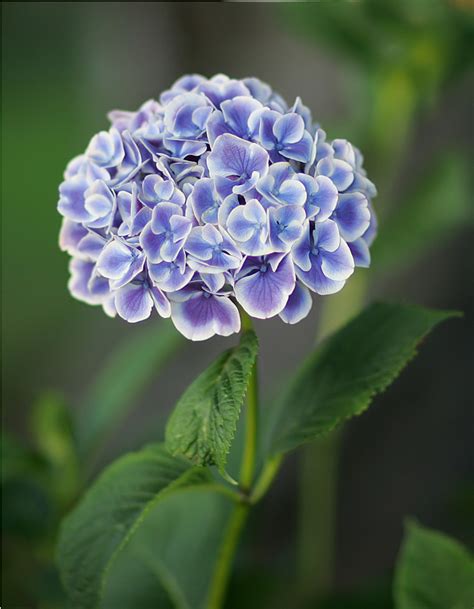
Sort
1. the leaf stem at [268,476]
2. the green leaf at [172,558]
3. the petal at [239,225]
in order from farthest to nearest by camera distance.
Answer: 1. the green leaf at [172,558]
2. the leaf stem at [268,476]
3. the petal at [239,225]

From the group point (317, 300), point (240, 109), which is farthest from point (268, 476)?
point (317, 300)

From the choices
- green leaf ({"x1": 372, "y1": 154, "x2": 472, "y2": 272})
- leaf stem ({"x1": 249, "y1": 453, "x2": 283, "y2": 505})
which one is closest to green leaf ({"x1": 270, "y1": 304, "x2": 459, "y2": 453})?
leaf stem ({"x1": 249, "y1": 453, "x2": 283, "y2": 505})

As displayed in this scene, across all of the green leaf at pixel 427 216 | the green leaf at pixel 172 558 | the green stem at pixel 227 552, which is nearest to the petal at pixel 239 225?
the green stem at pixel 227 552

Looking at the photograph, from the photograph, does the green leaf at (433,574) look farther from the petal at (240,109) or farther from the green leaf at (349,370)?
the petal at (240,109)

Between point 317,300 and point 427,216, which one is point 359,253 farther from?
point 317,300

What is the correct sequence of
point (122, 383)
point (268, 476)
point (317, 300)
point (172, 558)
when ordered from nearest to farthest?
point (268, 476) < point (172, 558) < point (122, 383) < point (317, 300)

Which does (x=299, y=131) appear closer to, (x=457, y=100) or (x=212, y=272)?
(x=212, y=272)

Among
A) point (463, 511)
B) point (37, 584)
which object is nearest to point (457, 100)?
point (463, 511)

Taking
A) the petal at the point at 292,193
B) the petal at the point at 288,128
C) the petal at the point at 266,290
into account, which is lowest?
the petal at the point at 266,290
